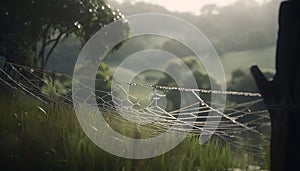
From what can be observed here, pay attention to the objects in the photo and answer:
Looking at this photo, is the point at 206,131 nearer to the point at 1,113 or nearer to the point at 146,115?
the point at 146,115

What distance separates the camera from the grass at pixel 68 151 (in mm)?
2770

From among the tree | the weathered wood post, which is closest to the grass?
the weathered wood post

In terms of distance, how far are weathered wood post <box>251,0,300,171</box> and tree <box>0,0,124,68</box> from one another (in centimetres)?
568

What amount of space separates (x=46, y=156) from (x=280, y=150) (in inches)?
60.6

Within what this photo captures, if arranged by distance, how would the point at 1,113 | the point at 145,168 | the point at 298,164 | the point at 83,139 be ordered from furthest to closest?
the point at 1,113 → the point at 83,139 → the point at 145,168 → the point at 298,164

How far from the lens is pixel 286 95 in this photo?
1.90 meters

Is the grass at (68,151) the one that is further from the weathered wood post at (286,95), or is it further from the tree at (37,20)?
the tree at (37,20)

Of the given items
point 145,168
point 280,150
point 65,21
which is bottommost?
point 145,168

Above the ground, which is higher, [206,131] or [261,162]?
[206,131]

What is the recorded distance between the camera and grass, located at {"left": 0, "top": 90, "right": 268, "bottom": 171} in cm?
277

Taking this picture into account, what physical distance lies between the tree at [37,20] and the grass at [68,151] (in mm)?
3922

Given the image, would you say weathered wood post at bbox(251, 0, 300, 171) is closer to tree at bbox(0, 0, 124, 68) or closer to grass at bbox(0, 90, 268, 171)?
grass at bbox(0, 90, 268, 171)

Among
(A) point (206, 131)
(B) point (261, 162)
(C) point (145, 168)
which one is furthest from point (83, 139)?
(B) point (261, 162)

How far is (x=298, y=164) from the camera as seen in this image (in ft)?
6.23
